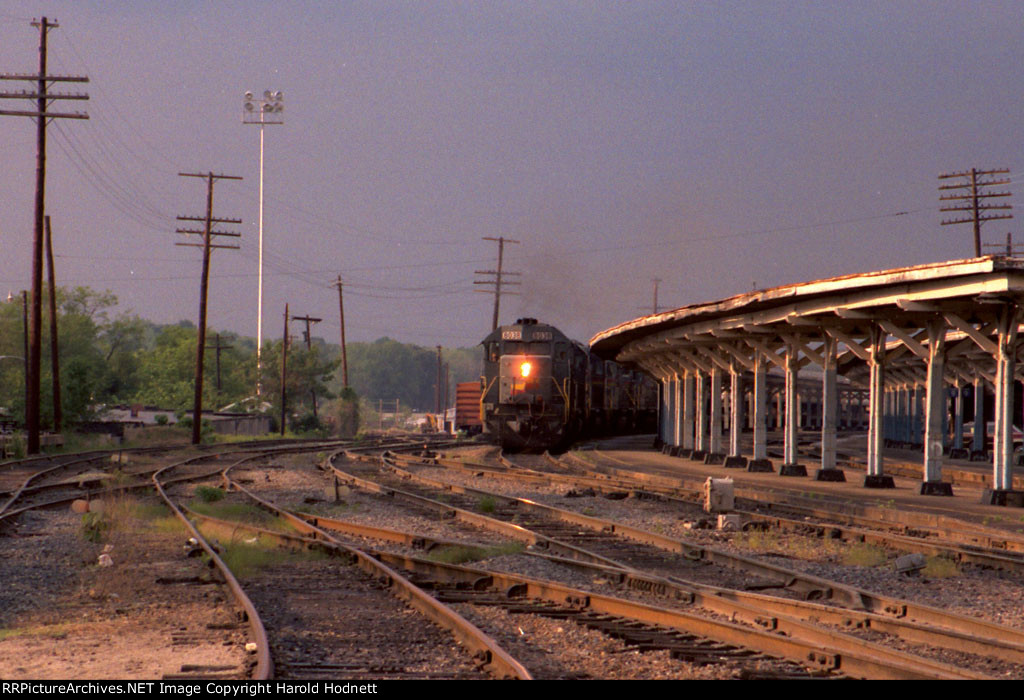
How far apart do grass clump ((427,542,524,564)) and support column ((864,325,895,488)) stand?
456 inches

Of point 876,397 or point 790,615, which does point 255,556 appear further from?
point 876,397

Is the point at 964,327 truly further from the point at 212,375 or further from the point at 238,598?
the point at 212,375

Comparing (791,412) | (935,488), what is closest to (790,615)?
(935,488)

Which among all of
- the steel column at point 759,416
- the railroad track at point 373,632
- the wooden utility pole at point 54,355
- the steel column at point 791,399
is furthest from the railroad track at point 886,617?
the wooden utility pole at point 54,355

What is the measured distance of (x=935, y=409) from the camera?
19.9 metres

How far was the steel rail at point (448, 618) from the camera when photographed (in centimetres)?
662

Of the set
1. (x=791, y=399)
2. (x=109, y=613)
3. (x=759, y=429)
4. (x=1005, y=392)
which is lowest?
(x=109, y=613)

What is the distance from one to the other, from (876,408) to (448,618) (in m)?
15.9

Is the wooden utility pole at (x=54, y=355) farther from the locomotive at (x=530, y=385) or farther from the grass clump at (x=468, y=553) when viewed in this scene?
the grass clump at (x=468, y=553)

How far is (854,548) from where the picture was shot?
12867mm

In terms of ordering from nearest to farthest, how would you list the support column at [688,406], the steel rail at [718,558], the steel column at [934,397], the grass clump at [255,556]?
the steel rail at [718,558], the grass clump at [255,556], the steel column at [934,397], the support column at [688,406]

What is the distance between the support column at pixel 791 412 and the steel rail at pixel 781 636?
16.2 meters
